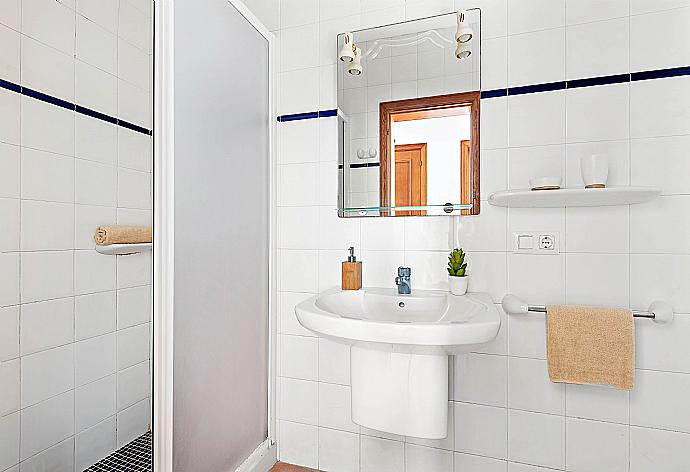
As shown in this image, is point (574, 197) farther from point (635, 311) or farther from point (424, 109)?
point (424, 109)

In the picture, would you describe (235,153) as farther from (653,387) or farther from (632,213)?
(653,387)

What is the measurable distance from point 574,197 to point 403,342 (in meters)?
0.77

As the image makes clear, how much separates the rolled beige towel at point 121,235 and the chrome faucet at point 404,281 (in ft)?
3.26

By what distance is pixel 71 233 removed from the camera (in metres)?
1.65

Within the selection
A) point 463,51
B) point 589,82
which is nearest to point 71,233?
point 463,51

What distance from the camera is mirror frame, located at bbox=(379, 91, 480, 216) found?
1798 millimetres

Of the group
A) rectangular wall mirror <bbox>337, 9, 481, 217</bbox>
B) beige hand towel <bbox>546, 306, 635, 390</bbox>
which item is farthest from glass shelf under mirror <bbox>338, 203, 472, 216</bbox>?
beige hand towel <bbox>546, 306, 635, 390</bbox>

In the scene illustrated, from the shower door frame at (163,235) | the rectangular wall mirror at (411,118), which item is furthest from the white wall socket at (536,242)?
the shower door frame at (163,235)

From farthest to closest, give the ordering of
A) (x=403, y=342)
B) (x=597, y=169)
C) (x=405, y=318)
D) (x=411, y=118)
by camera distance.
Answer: (x=411, y=118) < (x=405, y=318) < (x=597, y=169) < (x=403, y=342)

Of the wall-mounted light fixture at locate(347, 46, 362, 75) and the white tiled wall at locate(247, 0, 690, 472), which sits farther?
the wall-mounted light fixture at locate(347, 46, 362, 75)

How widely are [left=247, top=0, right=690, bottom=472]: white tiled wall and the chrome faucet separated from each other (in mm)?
79

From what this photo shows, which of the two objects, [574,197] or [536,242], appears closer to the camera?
[574,197]

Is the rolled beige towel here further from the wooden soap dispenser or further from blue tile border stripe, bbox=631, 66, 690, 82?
blue tile border stripe, bbox=631, 66, 690, 82

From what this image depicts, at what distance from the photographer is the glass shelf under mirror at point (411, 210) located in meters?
1.81
